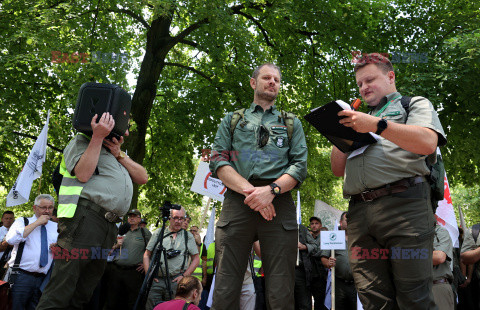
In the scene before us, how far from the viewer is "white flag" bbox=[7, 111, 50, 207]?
8711 mm

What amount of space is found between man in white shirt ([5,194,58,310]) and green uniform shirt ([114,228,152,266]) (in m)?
2.07

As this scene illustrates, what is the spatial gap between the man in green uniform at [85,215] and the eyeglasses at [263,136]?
115cm

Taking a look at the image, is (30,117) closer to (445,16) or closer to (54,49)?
(54,49)

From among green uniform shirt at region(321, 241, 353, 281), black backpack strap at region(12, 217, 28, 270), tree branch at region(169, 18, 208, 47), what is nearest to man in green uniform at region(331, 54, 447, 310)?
black backpack strap at region(12, 217, 28, 270)

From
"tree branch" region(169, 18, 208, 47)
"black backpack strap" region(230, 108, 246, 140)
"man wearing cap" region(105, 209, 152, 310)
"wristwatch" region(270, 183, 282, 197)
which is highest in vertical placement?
"tree branch" region(169, 18, 208, 47)

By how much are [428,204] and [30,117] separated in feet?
43.2

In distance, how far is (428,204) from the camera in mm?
3021

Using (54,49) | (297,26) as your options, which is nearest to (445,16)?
(297,26)

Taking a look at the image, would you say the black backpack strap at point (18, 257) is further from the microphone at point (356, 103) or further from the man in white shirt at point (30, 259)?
the microphone at point (356, 103)

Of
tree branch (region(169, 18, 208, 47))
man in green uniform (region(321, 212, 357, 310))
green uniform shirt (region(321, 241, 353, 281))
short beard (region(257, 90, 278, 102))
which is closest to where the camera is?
short beard (region(257, 90, 278, 102))

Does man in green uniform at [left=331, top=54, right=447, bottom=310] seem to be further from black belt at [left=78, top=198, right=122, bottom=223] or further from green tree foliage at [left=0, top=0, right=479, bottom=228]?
green tree foliage at [left=0, top=0, right=479, bottom=228]

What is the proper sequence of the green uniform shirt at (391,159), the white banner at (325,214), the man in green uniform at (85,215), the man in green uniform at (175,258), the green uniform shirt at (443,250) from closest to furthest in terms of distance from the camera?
1. the green uniform shirt at (391,159)
2. the man in green uniform at (85,215)
3. the green uniform shirt at (443,250)
4. the man in green uniform at (175,258)
5. the white banner at (325,214)

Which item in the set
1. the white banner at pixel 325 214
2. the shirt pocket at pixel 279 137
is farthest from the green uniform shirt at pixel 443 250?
the white banner at pixel 325 214

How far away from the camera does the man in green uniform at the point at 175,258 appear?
831 centimetres
